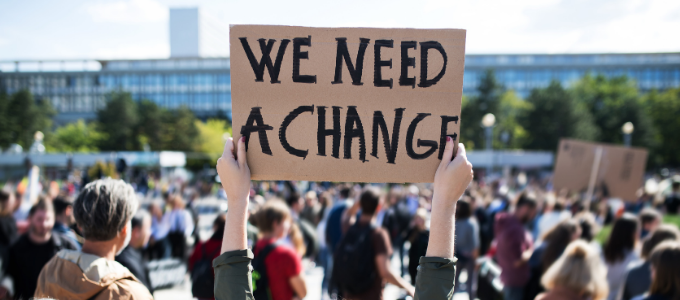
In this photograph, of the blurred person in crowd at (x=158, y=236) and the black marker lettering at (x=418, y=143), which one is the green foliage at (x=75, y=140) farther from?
the black marker lettering at (x=418, y=143)

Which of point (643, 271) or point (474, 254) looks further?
point (474, 254)

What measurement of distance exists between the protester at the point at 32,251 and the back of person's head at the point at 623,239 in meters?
4.56

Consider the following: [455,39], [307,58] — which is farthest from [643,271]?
[307,58]

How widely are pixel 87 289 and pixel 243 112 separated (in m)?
0.89

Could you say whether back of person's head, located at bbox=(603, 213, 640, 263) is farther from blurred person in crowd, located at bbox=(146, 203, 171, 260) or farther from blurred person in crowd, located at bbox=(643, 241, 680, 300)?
blurred person in crowd, located at bbox=(146, 203, 171, 260)

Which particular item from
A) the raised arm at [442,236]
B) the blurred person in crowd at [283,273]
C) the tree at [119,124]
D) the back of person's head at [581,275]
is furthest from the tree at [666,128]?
the tree at [119,124]

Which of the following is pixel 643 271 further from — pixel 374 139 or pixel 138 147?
pixel 138 147

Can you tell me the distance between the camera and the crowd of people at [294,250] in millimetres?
1468

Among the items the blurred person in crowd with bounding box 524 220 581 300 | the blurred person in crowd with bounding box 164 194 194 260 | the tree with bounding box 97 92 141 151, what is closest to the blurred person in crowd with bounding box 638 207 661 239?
the blurred person in crowd with bounding box 524 220 581 300

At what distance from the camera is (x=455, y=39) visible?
1624 millimetres

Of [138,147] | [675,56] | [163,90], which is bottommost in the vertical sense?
[138,147]

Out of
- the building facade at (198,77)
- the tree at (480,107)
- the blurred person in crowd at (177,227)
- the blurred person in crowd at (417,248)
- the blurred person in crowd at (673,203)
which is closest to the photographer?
the blurred person in crowd at (417,248)

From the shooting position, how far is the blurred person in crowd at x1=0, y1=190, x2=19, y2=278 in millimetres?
3605

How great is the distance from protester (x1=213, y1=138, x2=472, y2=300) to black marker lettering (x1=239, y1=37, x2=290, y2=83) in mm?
327
